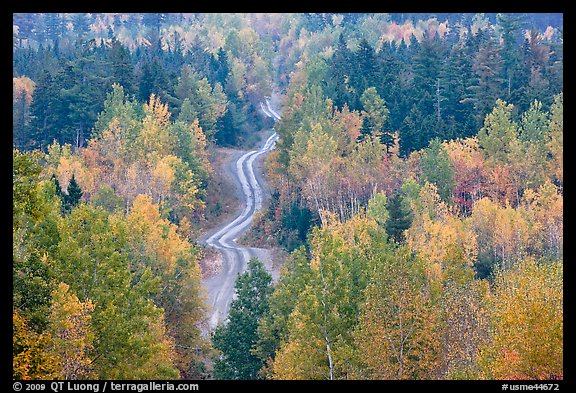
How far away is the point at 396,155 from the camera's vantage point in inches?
2990

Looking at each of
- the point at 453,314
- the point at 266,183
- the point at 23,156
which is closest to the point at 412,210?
the point at 453,314

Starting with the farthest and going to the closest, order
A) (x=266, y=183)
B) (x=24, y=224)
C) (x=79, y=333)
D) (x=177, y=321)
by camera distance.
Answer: (x=266, y=183) → (x=177, y=321) → (x=24, y=224) → (x=79, y=333)

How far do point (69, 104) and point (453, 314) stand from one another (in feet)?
209

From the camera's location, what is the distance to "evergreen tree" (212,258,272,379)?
45531 mm

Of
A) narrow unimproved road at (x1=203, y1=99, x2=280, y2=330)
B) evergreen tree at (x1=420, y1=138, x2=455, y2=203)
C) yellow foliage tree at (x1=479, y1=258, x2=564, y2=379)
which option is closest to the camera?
yellow foliage tree at (x1=479, y1=258, x2=564, y2=379)

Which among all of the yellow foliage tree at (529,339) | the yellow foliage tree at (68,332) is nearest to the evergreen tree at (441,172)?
the yellow foliage tree at (529,339)

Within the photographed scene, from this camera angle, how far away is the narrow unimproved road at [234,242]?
6331 cm

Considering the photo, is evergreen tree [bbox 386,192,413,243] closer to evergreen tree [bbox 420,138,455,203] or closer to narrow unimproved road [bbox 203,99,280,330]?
narrow unimproved road [bbox 203,99,280,330]

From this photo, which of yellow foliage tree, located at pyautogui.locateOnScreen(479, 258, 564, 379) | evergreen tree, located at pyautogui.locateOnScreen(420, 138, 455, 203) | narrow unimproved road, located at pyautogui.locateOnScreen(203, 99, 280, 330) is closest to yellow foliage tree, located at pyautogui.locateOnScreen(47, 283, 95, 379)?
yellow foliage tree, located at pyautogui.locateOnScreen(479, 258, 564, 379)

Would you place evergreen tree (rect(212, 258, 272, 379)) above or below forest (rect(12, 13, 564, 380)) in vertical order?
below

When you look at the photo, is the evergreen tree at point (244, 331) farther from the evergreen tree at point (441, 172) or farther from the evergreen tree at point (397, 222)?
the evergreen tree at point (441, 172)

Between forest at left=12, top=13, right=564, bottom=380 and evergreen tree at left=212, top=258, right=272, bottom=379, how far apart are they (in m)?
0.12
